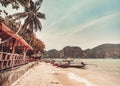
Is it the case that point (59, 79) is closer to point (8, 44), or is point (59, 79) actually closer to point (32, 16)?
point (8, 44)

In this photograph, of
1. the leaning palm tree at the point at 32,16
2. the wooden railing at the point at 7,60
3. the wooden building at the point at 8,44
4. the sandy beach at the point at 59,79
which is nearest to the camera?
the wooden building at the point at 8,44

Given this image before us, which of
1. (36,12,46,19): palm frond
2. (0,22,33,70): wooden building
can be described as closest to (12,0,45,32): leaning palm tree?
(36,12,46,19): palm frond

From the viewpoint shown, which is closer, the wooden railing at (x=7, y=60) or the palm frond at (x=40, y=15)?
the wooden railing at (x=7, y=60)

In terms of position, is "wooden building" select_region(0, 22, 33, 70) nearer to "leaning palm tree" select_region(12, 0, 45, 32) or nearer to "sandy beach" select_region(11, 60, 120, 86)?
"sandy beach" select_region(11, 60, 120, 86)

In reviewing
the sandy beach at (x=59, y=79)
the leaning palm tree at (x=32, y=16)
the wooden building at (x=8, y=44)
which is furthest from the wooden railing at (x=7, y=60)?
the leaning palm tree at (x=32, y=16)

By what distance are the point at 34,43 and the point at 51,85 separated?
3894 centimetres

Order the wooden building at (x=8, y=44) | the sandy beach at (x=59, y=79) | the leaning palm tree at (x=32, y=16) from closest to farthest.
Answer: the wooden building at (x=8, y=44) < the sandy beach at (x=59, y=79) < the leaning palm tree at (x=32, y=16)

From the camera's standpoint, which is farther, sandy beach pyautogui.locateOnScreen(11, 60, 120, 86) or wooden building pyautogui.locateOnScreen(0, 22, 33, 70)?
sandy beach pyautogui.locateOnScreen(11, 60, 120, 86)

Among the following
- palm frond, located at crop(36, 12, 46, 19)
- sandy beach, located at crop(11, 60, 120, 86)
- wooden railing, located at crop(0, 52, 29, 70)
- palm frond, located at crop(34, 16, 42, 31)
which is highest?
palm frond, located at crop(36, 12, 46, 19)

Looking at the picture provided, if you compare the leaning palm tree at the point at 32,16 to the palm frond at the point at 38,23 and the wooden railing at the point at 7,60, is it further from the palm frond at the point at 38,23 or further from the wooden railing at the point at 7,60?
the wooden railing at the point at 7,60

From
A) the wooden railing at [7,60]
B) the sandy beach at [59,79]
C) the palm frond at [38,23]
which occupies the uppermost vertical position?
the palm frond at [38,23]

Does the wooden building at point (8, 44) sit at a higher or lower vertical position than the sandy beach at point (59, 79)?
higher

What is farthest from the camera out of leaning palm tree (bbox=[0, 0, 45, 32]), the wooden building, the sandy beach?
leaning palm tree (bbox=[0, 0, 45, 32])

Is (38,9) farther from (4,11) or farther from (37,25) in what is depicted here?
(4,11)
